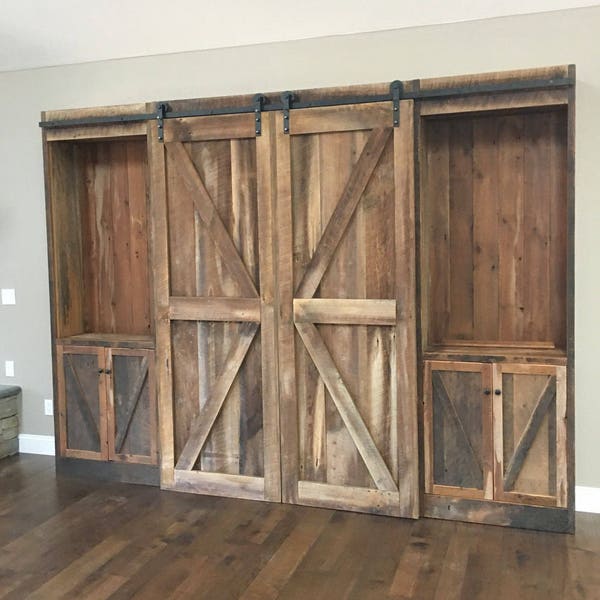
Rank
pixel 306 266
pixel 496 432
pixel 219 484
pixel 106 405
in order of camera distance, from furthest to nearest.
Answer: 1. pixel 106 405
2. pixel 219 484
3. pixel 306 266
4. pixel 496 432

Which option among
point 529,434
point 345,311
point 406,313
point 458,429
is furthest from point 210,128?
point 529,434

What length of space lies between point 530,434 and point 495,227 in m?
1.12

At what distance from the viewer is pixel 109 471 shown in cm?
441

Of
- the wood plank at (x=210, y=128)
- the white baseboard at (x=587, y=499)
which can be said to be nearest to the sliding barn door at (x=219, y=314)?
the wood plank at (x=210, y=128)

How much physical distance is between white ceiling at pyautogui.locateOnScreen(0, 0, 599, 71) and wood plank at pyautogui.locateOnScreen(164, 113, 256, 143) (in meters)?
0.60

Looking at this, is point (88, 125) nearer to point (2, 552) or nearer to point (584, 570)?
point (2, 552)

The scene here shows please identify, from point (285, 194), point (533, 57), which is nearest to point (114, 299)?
point (285, 194)

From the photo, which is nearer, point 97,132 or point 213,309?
point 213,309

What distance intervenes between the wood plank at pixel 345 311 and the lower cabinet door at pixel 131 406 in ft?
3.34

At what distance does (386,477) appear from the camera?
379cm

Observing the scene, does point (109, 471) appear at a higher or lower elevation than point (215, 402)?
lower

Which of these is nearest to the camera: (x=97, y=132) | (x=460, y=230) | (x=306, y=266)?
(x=306, y=266)

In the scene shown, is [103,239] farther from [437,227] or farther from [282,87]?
[437,227]

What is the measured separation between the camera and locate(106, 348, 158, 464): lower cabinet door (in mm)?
4305
